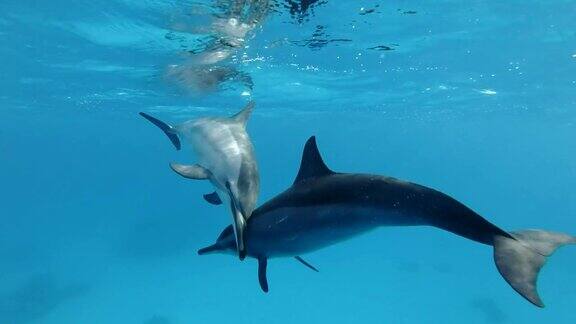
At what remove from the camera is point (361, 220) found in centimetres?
463

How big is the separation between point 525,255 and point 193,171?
16.1 feet

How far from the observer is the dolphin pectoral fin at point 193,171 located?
6906 mm

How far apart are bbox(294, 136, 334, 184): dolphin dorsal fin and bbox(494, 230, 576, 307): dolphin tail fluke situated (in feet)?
6.45

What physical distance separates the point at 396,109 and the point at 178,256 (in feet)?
69.0

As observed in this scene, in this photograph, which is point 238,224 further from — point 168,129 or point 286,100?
point 286,100

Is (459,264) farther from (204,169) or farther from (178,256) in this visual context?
(204,169)

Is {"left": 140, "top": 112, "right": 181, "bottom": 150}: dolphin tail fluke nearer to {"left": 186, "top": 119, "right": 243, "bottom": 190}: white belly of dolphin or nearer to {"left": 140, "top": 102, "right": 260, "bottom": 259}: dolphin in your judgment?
{"left": 140, "top": 102, "right": 260, "bottom": 259}: dolphin

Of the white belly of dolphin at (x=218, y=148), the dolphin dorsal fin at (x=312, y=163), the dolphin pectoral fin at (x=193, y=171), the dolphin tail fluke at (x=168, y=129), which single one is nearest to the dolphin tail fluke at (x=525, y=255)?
the dolphin dorsal fin at (x=312, y=163)

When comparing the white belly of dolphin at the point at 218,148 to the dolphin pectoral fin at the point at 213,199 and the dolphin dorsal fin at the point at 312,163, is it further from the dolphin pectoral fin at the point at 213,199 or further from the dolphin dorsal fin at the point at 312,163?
the dolphin dorsal fin at the point at 312,163

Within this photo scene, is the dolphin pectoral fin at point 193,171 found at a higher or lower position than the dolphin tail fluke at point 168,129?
higher

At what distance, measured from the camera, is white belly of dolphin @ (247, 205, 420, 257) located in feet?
14.9

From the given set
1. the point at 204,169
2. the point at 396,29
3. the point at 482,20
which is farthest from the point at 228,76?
the point at 204,169

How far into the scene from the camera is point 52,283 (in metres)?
28.8

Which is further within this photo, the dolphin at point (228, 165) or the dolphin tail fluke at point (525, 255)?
the dolphin at point (228, 165)
